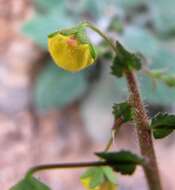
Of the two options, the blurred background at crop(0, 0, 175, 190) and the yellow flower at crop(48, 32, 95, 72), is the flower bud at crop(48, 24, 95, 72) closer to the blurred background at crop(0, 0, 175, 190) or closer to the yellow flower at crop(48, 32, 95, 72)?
the yellow flower at crop(48, 32, 95, 72)

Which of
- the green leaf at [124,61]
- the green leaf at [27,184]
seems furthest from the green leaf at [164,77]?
the green leaf at [27,184]

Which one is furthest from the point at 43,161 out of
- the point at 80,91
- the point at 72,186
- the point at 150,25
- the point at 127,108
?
the point at 127,108

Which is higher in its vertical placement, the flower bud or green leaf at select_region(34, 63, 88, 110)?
green leaf at select_region(34, 63, 88, 110)

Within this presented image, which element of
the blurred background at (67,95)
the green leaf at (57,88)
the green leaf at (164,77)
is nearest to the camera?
the green leaf at (164,77)

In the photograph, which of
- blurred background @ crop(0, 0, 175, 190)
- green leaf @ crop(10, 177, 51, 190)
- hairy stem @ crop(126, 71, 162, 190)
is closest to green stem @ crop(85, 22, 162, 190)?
hairy stem @ crop(126, 71, 162, 190)

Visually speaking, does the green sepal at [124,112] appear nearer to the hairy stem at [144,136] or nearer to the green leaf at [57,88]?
the hairy stem at [144,136]
